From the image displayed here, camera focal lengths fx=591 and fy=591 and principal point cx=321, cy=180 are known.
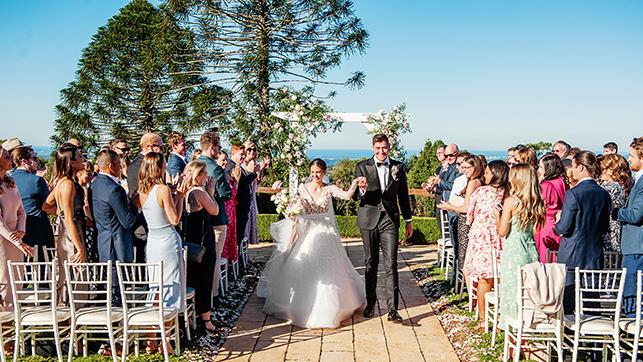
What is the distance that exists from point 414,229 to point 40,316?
8126 mm

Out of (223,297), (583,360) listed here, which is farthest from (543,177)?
(223,297)

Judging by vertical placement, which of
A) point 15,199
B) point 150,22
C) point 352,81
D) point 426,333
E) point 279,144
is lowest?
point 426,333

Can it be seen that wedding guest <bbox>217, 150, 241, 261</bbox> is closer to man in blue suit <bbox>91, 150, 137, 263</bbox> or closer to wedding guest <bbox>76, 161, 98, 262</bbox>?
wedding guest <bbox>76, 161, 98, 262</bbox>

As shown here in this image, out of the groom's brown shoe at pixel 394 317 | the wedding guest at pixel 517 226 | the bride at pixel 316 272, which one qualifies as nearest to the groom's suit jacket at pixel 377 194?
the bride at pixel 316 272

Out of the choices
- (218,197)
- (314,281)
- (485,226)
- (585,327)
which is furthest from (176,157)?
(585,327)

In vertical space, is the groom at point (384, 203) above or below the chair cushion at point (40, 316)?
above

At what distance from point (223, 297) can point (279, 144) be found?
6.38 feet

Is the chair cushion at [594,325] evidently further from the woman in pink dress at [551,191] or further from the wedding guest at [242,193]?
the wedding guest at [242,193]

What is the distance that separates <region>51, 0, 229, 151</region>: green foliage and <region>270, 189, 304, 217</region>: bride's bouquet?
11.6m

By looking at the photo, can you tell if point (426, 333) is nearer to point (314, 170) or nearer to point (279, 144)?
point (314, 170)

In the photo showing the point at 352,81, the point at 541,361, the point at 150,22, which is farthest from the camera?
the point at 150,22

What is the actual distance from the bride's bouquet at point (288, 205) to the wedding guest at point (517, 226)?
6.67 feet

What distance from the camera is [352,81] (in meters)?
16.4

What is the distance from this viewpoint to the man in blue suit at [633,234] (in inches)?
189
